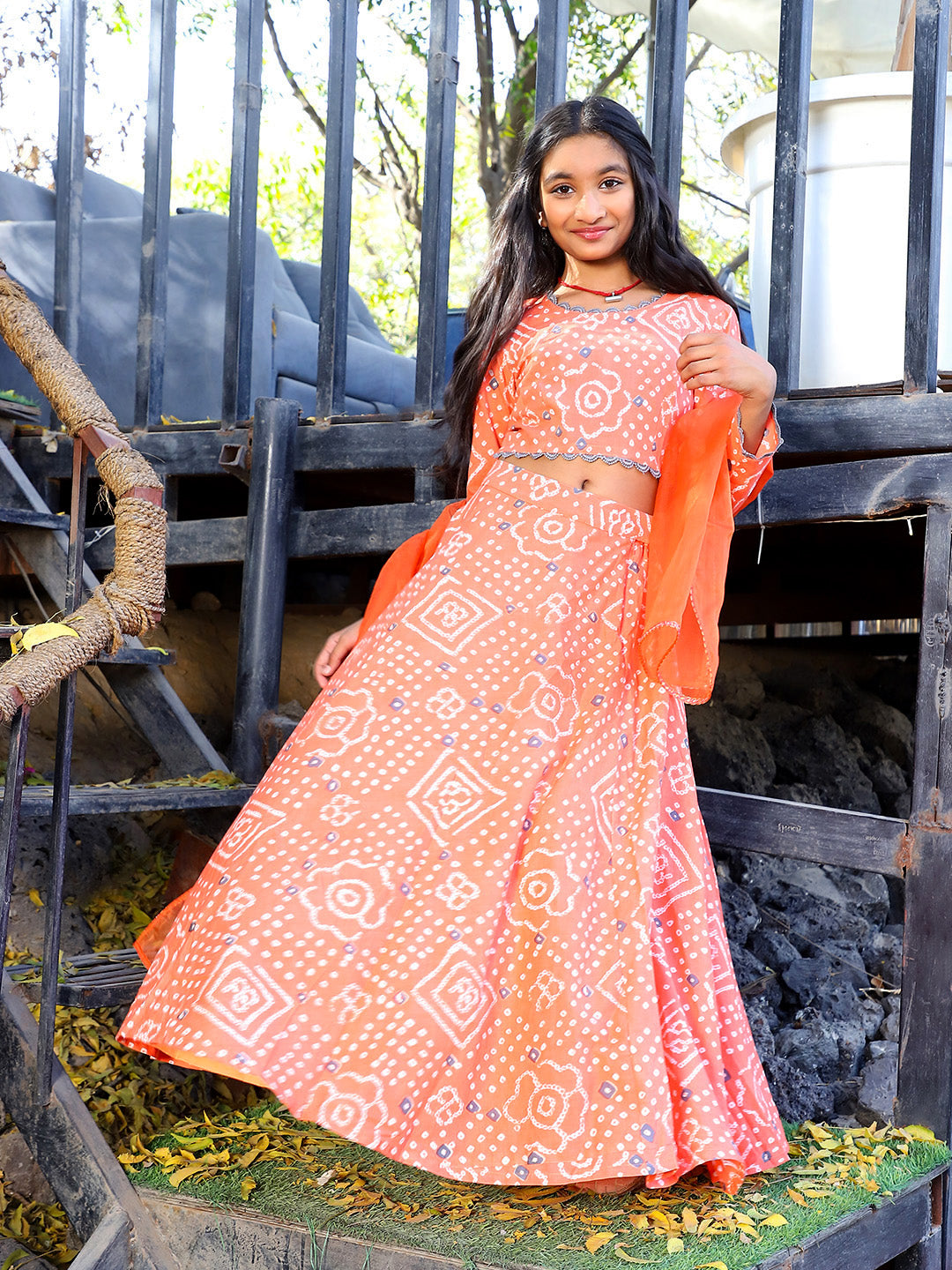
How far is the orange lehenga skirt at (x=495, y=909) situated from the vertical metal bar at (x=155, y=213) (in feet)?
5.18

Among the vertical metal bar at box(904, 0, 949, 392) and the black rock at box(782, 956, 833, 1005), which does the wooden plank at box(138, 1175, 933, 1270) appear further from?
the vertical metal bar at box(904, 0, 949, 392)

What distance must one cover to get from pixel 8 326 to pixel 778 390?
149 centimetres

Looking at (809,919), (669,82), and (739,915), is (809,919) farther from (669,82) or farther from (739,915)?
(669,82)

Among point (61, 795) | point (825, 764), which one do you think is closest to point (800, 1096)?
point (61, 795)

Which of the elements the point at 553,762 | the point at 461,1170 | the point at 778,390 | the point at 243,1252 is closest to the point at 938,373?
the point at 778,390

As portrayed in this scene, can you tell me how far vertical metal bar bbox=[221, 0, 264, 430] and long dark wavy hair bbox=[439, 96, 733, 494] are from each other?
931 millimetres

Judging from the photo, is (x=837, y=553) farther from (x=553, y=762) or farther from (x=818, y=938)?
(x=553, y=762)

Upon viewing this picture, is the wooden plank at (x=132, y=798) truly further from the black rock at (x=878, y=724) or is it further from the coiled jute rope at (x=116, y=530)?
the black rock at (x=878, y=724)

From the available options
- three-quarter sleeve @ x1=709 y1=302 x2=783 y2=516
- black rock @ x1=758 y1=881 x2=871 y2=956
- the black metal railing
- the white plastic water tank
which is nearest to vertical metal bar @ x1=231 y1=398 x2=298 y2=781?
the black metal railing

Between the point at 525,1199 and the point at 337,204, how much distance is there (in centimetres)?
230

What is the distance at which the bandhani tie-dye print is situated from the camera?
1.84 metres

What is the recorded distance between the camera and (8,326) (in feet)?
7.29

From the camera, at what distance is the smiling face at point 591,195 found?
2.24 metres

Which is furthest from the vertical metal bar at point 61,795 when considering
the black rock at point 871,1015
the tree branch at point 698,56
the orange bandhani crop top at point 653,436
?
the tree branch at point 698,56
